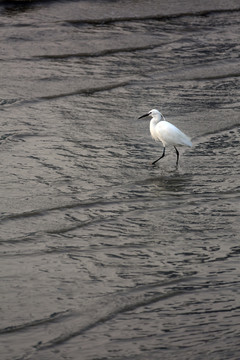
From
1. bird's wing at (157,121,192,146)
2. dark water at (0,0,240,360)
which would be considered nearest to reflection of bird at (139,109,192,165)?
bird's wing at (157,121,192,146)

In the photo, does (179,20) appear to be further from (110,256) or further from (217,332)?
(217,332)

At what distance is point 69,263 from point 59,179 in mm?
1671

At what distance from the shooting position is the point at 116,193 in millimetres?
7043

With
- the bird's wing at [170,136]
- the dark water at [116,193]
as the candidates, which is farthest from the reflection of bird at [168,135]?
the dark water at [116,193]

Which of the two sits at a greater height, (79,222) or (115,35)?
(115,35)

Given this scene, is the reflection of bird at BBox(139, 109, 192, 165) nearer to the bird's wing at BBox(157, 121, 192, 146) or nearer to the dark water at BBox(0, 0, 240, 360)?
the bird's wing at BBox(157, 121, 192, 146)

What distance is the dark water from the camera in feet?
16.4

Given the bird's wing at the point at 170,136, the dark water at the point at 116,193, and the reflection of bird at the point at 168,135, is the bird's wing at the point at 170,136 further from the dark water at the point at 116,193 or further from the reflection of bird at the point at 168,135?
the dark water at the point at 116,193

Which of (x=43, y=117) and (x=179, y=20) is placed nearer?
(x=43, y=117)

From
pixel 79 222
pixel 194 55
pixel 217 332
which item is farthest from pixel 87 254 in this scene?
pixel 194 55

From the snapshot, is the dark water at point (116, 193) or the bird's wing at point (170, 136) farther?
the bird's wing at point (170, 136)

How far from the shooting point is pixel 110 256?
5852 millimetres

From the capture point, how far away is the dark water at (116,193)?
16.4 ft

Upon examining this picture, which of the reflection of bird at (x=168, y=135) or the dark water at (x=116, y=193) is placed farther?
the reflection of bird at (x=168, y=135)
